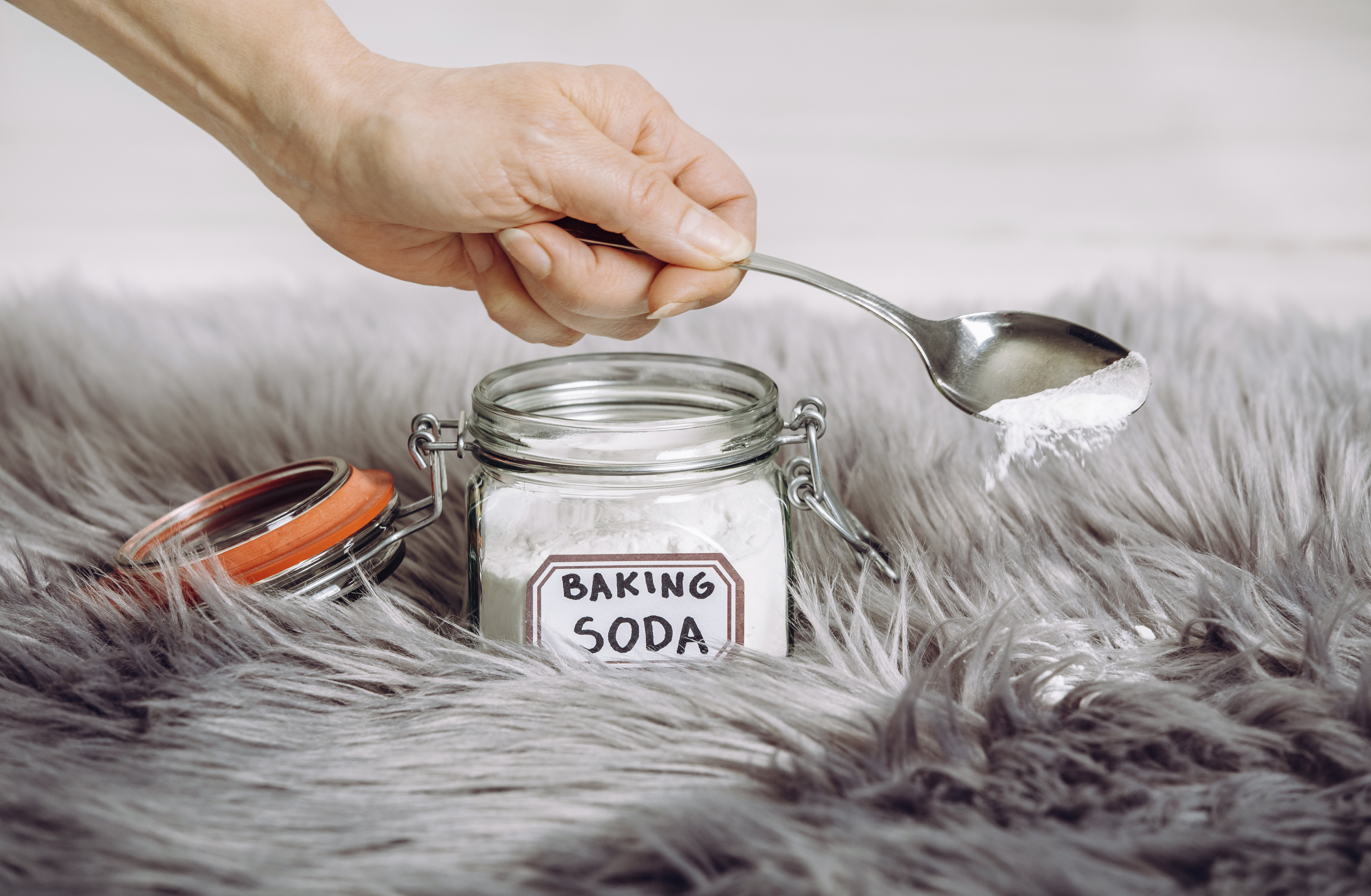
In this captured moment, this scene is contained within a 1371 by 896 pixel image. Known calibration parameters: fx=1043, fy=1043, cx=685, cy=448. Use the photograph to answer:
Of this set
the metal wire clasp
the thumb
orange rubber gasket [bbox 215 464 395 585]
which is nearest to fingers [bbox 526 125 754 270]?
the thumb

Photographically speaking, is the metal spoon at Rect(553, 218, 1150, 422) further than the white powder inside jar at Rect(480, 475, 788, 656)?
Yes

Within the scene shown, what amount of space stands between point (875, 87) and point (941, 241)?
0.28m

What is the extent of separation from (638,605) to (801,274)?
232mm

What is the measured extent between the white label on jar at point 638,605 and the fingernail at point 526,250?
0.71ft

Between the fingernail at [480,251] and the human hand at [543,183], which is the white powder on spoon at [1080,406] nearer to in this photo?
the human hand at [543,183]

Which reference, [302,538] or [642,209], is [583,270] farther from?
[302,538]

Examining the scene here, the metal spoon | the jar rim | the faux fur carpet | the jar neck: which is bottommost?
the faux fur carpet

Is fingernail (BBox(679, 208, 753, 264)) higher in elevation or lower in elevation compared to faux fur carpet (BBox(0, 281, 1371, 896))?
higher

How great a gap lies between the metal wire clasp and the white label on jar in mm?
90

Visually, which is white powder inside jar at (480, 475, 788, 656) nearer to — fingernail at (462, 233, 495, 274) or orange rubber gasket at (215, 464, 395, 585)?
orange rubber gasket at (215, 464, 395, 585)

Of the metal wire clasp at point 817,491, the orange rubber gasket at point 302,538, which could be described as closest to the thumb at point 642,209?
the metal wire clasp at point 817,491

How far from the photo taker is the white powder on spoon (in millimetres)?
624

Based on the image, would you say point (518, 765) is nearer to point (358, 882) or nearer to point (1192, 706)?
point (358, 882)

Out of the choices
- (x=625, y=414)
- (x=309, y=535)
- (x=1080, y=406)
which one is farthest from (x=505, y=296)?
(x=1080, y=406)
